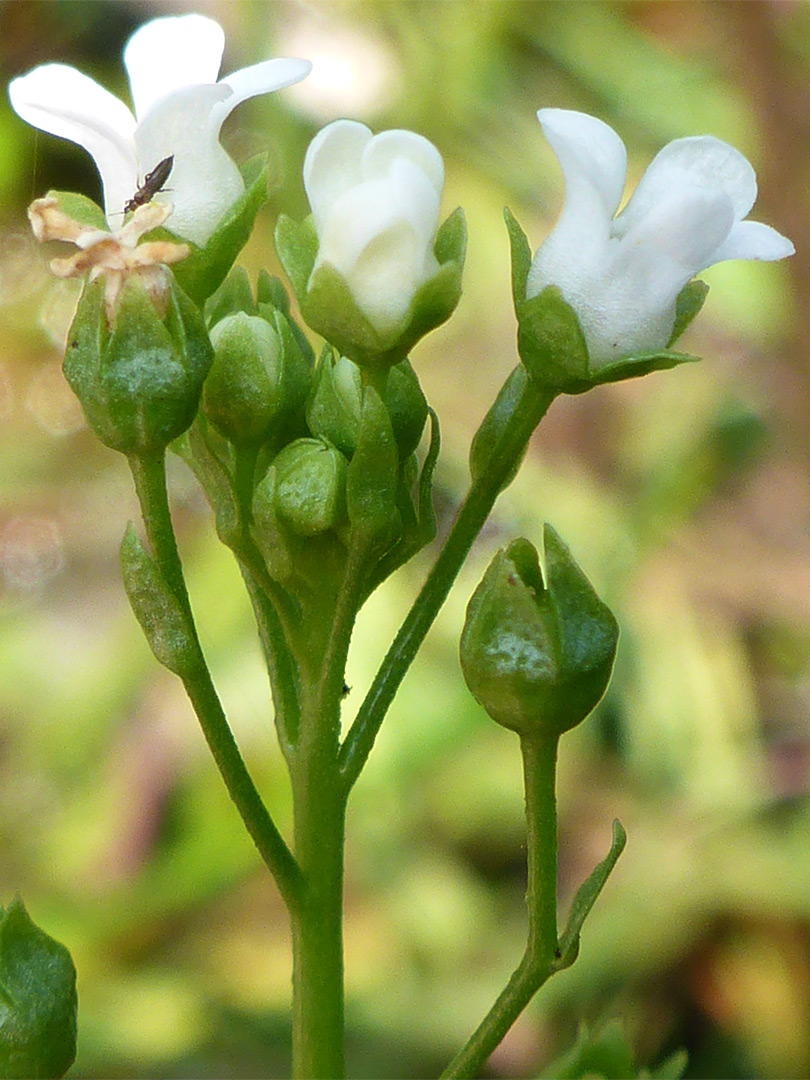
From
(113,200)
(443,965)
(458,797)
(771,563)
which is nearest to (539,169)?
(771,563)

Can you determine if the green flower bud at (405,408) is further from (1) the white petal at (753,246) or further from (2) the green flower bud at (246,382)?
(1) the white petal at (753,246)

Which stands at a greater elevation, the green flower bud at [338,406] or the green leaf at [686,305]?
the green leaf at [686,305]

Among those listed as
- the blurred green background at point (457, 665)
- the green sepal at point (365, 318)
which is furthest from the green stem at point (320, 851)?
the blurred green background at point (457, 665)

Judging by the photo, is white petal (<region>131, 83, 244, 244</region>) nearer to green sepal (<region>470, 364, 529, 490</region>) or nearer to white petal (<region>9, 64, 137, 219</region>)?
white petal (<region>9, 64, 137, 219</region>)

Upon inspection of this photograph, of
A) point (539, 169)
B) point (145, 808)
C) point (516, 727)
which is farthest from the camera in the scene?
point (539, 169)

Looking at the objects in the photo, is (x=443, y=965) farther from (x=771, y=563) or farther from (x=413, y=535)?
(x=413, y=535)

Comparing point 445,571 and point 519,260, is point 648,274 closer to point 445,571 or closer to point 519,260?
point 519,260
